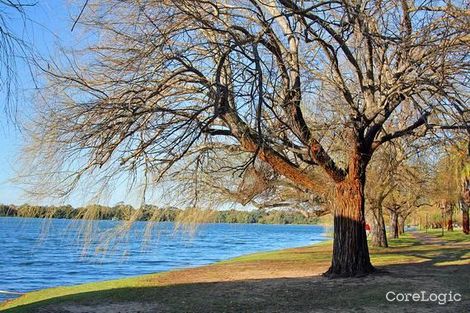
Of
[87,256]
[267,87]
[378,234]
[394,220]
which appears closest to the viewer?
[267,87]

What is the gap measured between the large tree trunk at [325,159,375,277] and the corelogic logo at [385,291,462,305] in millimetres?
2930

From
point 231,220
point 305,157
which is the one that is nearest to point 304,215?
point 231,220

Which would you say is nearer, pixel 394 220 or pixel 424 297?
pixel 424 297

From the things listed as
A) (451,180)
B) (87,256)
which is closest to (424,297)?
(87,256)

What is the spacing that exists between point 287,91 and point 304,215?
1368 cm

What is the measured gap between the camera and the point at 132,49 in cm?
797

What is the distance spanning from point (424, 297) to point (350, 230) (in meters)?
3.63

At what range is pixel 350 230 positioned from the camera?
42.8 feet

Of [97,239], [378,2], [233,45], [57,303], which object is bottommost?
[57,303]

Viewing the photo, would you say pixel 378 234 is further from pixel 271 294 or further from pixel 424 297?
pixel 424 297

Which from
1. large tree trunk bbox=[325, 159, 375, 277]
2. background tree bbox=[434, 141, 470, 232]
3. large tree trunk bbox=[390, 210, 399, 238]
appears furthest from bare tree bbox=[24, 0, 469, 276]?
large tree trunk bbox=[390, 210, 399, 238]

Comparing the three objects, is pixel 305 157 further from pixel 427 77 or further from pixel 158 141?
pixel 158 141

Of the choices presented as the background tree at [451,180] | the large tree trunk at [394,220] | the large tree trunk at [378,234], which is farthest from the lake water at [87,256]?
the large tree trunk at [394,220]

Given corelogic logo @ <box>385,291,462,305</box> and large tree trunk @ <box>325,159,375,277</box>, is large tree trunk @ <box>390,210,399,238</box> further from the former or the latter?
corelogic logo @ <box>385,291,462,305</box>
